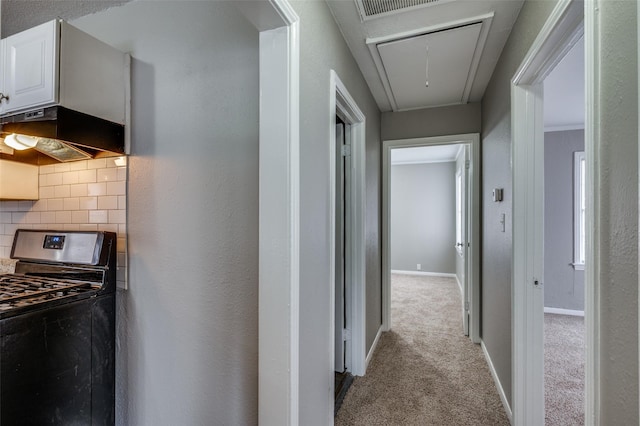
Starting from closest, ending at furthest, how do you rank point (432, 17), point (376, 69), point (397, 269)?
point (432, 17) < point (376, 69) < point (397, 269)

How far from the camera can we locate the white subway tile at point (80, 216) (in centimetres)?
165

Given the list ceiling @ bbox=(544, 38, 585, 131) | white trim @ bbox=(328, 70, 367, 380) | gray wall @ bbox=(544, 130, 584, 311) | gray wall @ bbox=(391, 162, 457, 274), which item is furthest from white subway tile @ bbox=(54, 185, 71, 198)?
gray wall @ bbox=(391, 162, 457, 274)

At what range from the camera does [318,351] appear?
146 centimetres

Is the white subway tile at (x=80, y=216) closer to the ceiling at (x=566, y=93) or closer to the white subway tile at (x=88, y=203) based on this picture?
the white subway tile at (x=88, y=203)

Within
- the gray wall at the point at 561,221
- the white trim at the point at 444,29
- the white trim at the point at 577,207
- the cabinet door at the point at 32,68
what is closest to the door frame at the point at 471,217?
the white trim at the point at 444,29

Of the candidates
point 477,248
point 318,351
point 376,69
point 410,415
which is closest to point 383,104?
point 376,69

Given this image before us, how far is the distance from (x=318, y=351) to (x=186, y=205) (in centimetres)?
98

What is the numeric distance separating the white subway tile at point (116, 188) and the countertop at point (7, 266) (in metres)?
0.95

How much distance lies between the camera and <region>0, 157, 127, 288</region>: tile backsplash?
5.16ft

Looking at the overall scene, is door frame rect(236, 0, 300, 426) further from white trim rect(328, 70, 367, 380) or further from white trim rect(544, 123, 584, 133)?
white trim rect(544, 123, 584, 133)

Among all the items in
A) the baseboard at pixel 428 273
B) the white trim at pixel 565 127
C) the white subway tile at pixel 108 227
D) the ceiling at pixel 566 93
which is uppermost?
the ceiling at pixel 566 93

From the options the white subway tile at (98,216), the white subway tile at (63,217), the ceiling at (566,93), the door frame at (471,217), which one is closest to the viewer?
the white subway tile at (98,216)

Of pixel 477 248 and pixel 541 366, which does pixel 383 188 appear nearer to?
pixel 477 248

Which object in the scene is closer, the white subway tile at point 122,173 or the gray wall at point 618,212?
the gray wall at point 618,212
